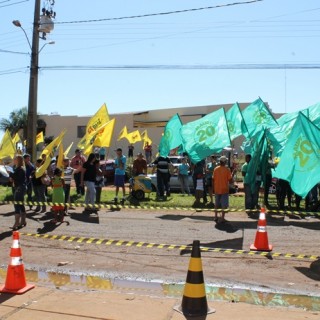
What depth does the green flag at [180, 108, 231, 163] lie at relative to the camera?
1327cm

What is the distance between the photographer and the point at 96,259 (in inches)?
318

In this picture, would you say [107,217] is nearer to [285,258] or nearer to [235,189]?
[285,258]

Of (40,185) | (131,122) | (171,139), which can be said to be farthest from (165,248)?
(131,122)

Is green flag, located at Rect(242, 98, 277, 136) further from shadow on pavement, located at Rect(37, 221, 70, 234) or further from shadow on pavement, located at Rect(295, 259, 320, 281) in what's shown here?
shadow on pavement, located at Rect(295, 259, 320, 281)

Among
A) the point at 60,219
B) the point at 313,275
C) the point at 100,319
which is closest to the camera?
the point at 100,319

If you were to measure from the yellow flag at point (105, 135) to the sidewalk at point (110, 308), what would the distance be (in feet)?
31.6

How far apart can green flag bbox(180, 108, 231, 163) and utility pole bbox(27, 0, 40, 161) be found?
23.1ft

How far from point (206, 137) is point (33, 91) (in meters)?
8.19

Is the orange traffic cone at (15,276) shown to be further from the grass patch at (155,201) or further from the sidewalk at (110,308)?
the grass patch at (155,201)

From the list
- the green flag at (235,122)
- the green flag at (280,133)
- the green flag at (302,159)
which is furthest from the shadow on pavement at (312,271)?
the green flag at (235,122)

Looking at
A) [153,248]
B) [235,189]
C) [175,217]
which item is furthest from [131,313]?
[235,189]

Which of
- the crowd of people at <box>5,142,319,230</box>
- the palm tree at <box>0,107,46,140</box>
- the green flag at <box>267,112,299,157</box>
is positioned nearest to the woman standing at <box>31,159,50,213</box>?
the crowd of people at <box>5,142,319,230</box>

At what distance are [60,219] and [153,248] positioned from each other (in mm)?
3527

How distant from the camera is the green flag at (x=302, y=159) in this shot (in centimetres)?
850
